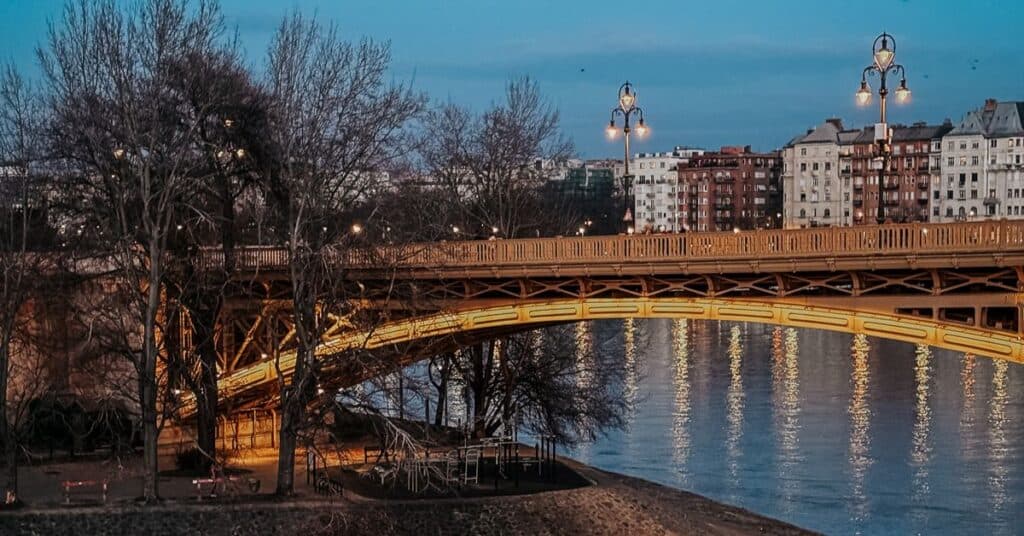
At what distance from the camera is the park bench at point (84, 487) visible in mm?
33188

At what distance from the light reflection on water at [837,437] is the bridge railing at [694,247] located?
889 centimetres

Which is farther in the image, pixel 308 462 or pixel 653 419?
pixel 653 419

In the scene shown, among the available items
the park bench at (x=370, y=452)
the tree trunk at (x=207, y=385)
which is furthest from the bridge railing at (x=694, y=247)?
the park bench at (x=370, y=452)

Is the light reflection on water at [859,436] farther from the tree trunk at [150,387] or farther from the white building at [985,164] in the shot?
the white building at [985,164]

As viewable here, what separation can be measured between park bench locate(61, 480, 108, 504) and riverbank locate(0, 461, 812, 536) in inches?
42.4

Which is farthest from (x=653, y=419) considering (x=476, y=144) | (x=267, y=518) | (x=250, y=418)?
(x=267, y=518)

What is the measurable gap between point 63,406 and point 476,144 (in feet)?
65.6

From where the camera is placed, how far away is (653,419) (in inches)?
2190

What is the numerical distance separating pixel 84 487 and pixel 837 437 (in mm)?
26851

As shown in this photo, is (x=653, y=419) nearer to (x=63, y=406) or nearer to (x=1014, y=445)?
(x=1014, y=445)

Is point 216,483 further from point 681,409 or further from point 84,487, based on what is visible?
point 681,409

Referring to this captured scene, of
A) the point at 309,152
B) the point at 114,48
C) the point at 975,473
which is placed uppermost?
the point at 114,48

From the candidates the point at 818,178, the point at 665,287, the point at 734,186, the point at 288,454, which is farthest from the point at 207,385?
the point at 734,186

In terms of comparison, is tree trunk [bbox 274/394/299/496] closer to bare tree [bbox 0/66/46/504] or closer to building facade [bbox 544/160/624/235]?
bare tree [bbox 0/66/46/504]
